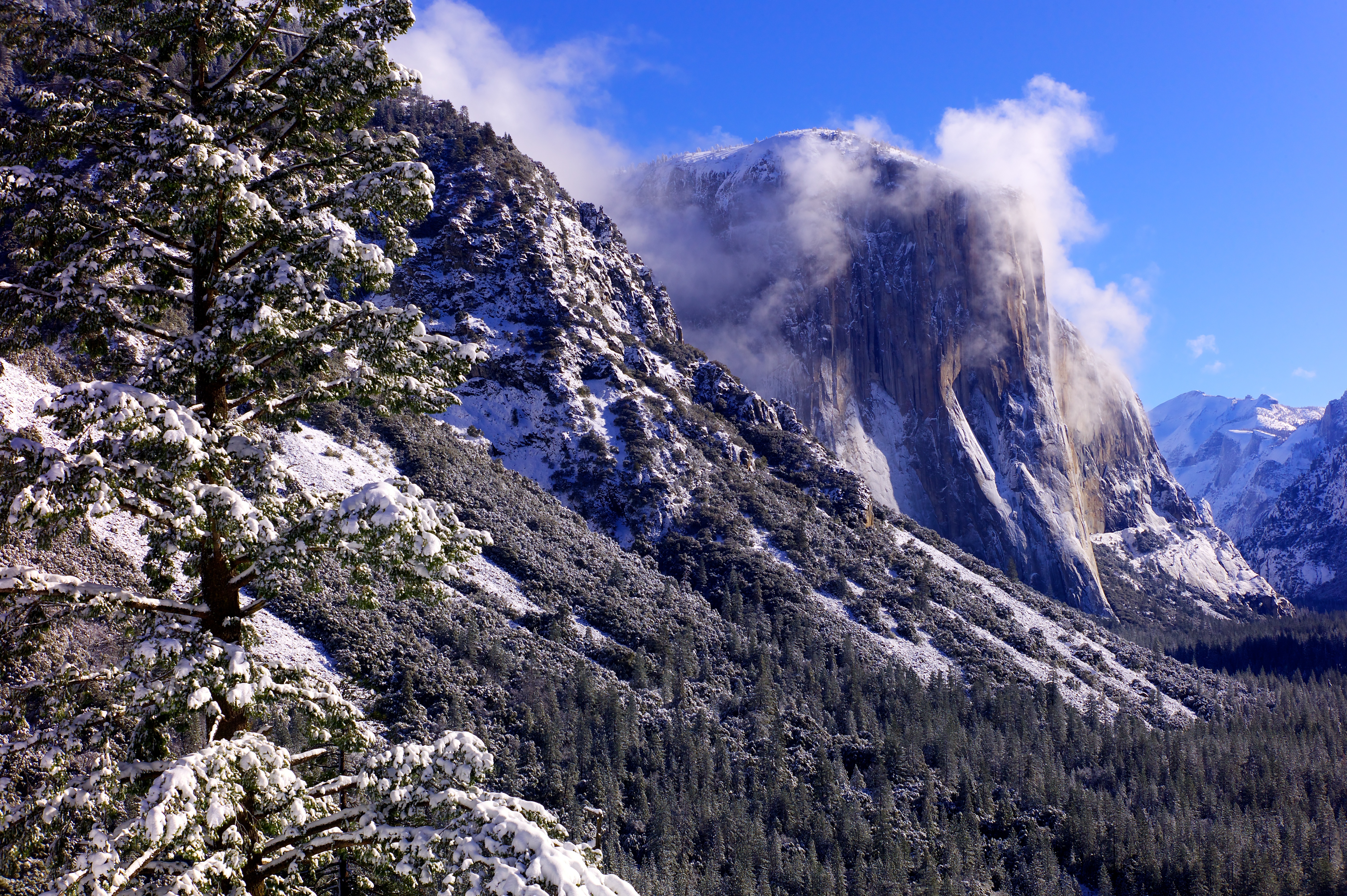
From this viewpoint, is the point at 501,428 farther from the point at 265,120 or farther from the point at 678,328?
the point at 265,120

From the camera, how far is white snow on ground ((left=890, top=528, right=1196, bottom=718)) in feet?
320

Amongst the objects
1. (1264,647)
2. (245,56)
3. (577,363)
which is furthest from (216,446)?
(1264,647)

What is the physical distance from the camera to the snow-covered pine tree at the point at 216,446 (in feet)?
19.6

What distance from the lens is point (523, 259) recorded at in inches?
4857

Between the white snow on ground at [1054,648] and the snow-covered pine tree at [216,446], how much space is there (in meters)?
102

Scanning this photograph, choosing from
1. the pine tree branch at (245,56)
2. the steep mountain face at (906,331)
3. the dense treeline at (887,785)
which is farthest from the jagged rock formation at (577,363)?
the pine tree branch at (245,56)

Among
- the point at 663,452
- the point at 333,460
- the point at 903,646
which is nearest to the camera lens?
the point at 333,460

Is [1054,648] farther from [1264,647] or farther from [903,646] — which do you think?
[1264,647]

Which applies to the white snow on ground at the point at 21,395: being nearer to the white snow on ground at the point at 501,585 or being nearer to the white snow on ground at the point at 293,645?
the white snow on ground at the point at 293,645

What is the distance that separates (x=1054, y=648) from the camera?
105250 millimetres

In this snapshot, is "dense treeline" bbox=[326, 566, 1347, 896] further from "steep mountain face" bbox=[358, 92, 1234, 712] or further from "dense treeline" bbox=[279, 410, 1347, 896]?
"steep mountain face" bbox=[358, 92, 1234, 712]

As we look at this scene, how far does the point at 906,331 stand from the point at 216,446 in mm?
184564

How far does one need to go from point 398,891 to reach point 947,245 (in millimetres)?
200138

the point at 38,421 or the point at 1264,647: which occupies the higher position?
the point at 1264,647
